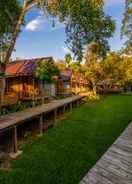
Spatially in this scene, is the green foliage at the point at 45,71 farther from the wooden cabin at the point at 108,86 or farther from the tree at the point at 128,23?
the wooden cabin at the point at 108,86

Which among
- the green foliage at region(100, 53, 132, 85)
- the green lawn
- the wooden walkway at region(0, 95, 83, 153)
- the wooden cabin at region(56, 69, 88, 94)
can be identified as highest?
the green foliage at region(100, 53, 132, 85)

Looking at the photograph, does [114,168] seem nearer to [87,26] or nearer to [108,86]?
[87,26]

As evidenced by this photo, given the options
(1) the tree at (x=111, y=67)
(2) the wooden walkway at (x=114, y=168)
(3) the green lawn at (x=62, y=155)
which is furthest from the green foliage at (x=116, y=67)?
(2) the wooden walkway at (x=114, y=168)

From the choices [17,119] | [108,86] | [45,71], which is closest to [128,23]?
[45,71]

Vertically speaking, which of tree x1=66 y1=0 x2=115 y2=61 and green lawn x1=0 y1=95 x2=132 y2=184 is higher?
tree x1=66 y1=0 x2=115 y2=61

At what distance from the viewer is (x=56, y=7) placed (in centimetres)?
1355

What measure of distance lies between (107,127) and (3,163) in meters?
6.81

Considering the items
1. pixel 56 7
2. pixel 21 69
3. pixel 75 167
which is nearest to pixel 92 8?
pixel 56 7

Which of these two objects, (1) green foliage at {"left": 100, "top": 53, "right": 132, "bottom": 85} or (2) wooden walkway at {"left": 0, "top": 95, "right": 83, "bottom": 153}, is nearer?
(2) wooden walkway at {"left": 0, "top": 95, "right": 83, "bottom": 153}

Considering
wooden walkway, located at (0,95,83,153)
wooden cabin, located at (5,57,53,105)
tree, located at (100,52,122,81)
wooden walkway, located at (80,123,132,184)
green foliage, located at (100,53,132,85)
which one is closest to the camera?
wooden walkway, located at (80,123,132,184)

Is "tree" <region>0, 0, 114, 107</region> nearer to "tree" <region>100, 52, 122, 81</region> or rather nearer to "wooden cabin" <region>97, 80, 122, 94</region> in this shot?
"tree" <region>100, 52, 122, 81</region>

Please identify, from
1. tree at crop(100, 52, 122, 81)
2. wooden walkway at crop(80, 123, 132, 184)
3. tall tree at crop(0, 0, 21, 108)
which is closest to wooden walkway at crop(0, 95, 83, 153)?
tall tree at crop(0, 0, 21, 108)

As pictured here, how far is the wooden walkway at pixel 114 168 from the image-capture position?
189 inches

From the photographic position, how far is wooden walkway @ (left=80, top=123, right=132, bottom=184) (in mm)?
4811
